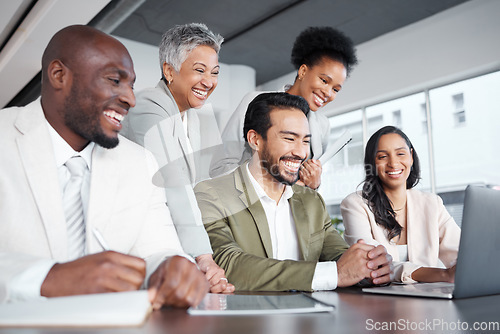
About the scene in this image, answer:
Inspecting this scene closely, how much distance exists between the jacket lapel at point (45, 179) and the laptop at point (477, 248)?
2.71ft

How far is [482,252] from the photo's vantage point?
1128 mm

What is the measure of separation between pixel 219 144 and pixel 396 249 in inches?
43.3

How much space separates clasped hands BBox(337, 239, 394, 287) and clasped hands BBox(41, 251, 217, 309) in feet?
2.22

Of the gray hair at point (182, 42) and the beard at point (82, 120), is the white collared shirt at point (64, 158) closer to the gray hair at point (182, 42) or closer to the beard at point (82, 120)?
the beard at point (82, 120)

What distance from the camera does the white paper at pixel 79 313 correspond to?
1.97ft

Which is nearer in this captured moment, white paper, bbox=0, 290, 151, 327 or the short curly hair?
white paper, bbox=0, 290, 151, 327

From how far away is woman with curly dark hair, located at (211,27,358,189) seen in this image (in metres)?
2.60

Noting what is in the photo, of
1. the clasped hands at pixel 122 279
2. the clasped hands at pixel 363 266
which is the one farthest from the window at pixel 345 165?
the clasped hands at pixel 122 279

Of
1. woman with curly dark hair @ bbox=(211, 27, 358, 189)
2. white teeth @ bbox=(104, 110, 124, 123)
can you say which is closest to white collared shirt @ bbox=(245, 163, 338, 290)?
woman with curly dark hair @ bbox=(211, 27, 358, 189)

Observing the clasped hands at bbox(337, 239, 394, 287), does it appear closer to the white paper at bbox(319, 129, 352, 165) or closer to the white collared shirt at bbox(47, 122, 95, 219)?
the white collared shirt at bbox(47, 122, 95, 219)

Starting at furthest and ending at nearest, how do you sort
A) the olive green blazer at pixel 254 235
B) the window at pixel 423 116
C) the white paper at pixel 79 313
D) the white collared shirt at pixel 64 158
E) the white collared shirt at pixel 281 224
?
the window at pixel 423 116
the white collared shirt at pixel 281 224
the olive green blazer at pixel 254 235
the white collared shirt at pixel 64 158
the white paper at pixel 79 313

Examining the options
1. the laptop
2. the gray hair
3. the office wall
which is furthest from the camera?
the office wall

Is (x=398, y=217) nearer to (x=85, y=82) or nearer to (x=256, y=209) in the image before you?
(x=256, y=209)

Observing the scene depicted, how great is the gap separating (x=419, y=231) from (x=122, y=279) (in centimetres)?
194
